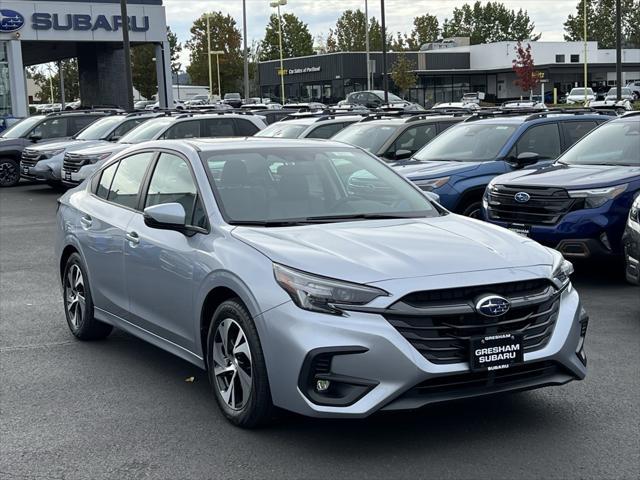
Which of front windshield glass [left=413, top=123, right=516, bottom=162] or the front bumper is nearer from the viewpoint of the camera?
the front bumper

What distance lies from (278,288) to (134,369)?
86.2 inches

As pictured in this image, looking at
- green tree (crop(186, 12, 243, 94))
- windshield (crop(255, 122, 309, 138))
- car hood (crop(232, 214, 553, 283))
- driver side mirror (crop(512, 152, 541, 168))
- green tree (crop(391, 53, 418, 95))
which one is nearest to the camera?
car hood (crop(232, 214, 553, 283))

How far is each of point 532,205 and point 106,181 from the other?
15.2 feet

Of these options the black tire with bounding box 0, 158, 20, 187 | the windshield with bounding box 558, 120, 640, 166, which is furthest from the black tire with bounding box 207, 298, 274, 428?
the black tire with bounding box 0, 158, 20, 187

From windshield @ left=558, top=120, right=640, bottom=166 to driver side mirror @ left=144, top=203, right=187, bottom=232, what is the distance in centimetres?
614

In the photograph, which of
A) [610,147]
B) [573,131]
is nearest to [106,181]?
[610,147]

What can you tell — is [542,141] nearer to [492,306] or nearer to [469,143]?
[469,143]

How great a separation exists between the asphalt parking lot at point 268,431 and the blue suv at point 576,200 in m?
2.40

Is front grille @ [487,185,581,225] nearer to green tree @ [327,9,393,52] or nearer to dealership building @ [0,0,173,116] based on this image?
dealership building @ [0,0,173,116]

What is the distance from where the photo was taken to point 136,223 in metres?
6.37

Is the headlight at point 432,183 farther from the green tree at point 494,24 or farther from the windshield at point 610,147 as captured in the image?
the green tree at point 494,24

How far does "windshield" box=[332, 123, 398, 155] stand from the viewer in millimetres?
14453

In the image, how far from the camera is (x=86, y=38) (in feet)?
140

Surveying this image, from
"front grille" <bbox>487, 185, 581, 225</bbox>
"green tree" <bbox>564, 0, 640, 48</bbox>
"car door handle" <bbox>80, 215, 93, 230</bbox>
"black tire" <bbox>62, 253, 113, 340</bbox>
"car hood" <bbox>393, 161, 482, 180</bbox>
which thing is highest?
"green tree" <bbox>564, 0, 640, 48</bbox>
